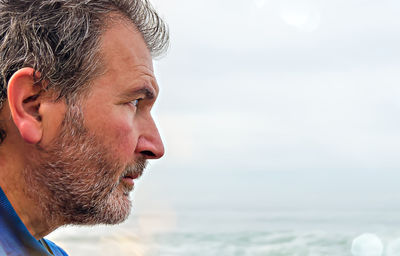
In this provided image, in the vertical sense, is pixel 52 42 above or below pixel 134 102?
above

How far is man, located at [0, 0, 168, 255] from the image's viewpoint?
7.31 ft

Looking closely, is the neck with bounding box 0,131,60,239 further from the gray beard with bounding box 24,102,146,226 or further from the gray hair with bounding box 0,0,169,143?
the gray hair with bounding box 0,0,169,143

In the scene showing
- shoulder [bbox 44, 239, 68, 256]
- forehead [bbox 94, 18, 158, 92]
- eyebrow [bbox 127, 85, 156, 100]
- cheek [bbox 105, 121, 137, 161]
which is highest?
forehead [bbox 94, 18, 158, 92]

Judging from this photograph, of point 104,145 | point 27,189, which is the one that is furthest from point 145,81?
point 27,189

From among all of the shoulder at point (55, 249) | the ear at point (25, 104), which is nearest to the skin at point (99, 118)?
the ear at point (25, 104)

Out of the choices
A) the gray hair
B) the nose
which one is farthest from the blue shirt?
the nose

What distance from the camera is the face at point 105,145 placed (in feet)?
7.42

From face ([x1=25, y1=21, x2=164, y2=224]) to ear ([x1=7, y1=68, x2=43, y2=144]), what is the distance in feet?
0.28

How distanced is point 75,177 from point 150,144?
1.07ft

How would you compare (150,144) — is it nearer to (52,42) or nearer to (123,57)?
(123,57)

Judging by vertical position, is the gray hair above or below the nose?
above

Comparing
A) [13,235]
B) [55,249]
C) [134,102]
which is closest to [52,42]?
[134,102]

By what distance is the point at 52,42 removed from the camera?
2.30 meters

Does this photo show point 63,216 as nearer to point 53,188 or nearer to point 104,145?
point 53,188
